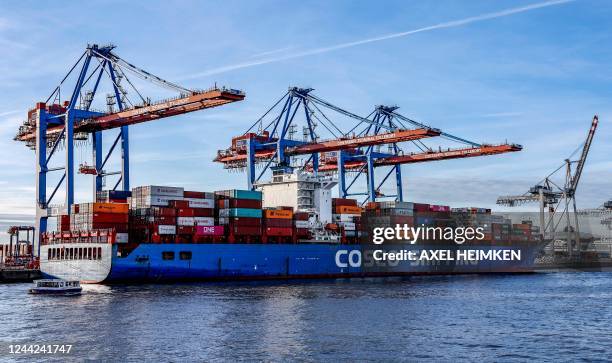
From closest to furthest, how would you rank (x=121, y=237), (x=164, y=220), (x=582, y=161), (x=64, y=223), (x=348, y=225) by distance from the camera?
(x=121, y=237)
(x=164, y=220)
(x=64, y=223)
(x=348, y=225)
(x=582, y=161)

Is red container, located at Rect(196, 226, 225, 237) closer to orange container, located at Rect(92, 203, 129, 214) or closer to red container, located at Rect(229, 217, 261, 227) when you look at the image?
red container, located at Rect(229, 217, 261, 227)

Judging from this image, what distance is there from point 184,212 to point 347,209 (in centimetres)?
2415

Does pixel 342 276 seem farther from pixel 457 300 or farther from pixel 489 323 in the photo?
pixel 489 323

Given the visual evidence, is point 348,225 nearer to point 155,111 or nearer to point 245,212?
point 245,212

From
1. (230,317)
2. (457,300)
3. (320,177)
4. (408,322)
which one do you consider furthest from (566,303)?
(320,177)

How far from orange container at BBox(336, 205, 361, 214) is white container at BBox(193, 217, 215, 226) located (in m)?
19.9

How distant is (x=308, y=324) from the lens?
3734 cm

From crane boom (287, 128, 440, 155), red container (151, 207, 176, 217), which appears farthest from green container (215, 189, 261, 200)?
crane boom (287, 128, 440, 155)

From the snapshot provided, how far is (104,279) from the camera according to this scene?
59.8 meters

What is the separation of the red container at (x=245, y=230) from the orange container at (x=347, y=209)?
51.0 ft

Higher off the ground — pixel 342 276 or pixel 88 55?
pixel 88 55

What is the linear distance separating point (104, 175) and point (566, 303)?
48.6m

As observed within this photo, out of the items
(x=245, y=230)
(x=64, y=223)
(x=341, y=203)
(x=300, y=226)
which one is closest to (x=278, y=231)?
(x=300, y=226)

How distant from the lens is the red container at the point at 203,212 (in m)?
65.1
